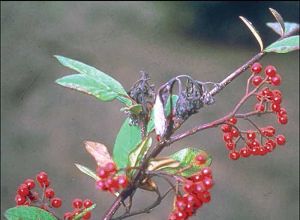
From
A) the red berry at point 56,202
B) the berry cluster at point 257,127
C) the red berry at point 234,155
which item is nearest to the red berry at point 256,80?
the berry cluster at point 257,127

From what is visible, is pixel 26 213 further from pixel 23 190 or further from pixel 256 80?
pixel 256 80

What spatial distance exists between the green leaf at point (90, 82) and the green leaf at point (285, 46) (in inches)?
7.2

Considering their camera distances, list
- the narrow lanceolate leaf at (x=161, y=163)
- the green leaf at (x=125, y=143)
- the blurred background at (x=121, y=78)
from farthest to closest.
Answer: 1. the blurred background at (x=121, y=78)
2. the green leaf at (x=125, y=143)
3. the narrow lanceolate leaf at (x=161, y=163)

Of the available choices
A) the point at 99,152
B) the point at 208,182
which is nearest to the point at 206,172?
the point at 208,182

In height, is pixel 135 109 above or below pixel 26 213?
above

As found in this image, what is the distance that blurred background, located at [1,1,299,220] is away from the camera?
3.11m

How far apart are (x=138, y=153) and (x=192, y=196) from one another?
2.9 inches

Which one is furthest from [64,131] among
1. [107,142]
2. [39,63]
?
[39,63]

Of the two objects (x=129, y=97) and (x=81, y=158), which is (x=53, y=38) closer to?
(x=81, y=158)

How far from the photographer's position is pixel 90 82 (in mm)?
699

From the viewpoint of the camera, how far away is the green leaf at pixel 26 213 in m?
0.72

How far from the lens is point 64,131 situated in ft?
11.5

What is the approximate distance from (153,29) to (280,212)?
67.4 inches

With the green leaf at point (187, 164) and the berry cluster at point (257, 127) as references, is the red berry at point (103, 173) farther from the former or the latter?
the berry cluster at point (257, 127)
